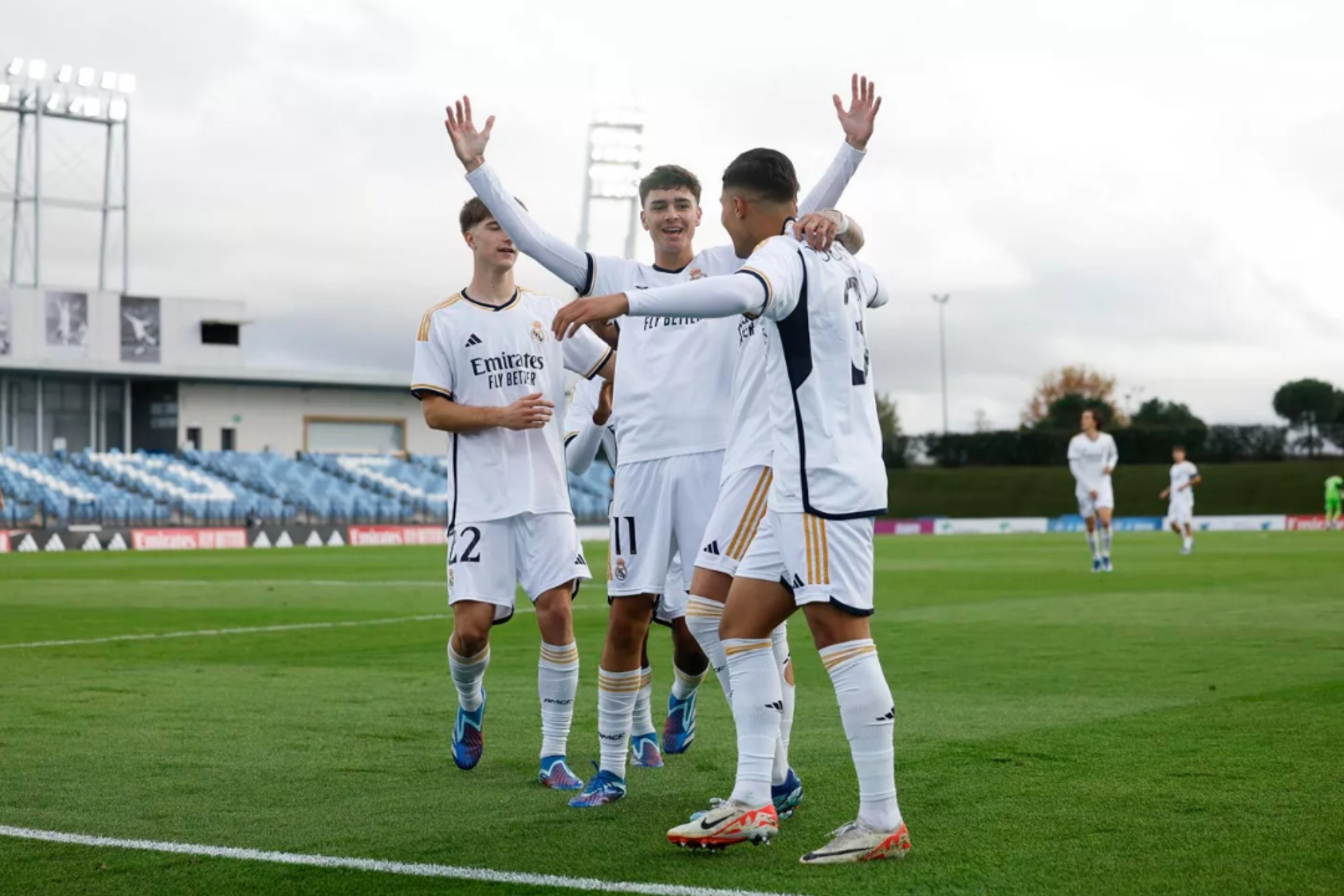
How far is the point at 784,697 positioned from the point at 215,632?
355 inches

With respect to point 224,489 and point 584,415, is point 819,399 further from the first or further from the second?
point 224,489

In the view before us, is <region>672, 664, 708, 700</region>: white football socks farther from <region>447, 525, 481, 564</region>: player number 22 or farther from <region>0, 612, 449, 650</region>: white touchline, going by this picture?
<region>0, 612, 449, 650</region>: white touchline

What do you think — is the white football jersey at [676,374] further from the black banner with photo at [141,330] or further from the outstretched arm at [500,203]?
the black banner with photo at [141,330]

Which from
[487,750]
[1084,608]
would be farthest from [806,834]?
[1084,608]

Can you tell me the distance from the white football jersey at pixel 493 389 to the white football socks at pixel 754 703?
1788mm

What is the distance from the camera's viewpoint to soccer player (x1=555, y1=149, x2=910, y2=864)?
15.0 ft

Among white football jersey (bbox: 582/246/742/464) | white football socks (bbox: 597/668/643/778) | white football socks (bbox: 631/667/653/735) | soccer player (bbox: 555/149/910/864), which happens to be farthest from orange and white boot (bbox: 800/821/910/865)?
white football socks (bbox: 631/667/653/735)

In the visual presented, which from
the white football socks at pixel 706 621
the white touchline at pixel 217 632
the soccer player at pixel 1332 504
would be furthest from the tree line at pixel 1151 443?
the white football socks at pixel 706 621

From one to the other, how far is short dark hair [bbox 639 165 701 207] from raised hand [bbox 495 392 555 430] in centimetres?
94

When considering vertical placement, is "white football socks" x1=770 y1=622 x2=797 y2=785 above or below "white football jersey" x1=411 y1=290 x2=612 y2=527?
below

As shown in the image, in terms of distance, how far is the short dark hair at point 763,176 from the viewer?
4.91 m

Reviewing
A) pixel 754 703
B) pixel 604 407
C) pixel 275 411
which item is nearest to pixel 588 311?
pixel 754 703

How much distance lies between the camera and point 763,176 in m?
4.91

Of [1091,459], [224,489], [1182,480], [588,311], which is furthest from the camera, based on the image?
[224,489]
